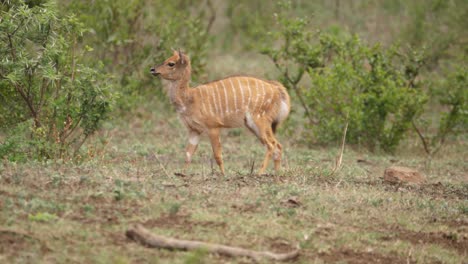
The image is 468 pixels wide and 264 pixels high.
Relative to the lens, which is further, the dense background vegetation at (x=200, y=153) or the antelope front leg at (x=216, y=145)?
the antelope front leg at (x=216, y=145)

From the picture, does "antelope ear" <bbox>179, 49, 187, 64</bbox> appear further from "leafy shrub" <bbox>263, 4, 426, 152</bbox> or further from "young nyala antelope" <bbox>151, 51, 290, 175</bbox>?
"leafy shrub" <bbox>263, 4, 426, 152</bbox>

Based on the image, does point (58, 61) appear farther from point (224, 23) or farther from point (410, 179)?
point (224, 23)

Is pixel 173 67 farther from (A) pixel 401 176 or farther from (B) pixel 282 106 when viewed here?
(A) pixel 401 176

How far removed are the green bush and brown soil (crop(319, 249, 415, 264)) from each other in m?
3.51

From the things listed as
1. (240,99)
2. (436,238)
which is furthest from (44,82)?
(436,238)

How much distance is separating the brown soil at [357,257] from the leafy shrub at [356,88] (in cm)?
565

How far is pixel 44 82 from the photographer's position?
8.86 m

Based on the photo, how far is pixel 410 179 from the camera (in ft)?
28.7

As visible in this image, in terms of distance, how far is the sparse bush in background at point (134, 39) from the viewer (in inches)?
519

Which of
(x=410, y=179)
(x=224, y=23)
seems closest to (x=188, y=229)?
(x=410, y=179)

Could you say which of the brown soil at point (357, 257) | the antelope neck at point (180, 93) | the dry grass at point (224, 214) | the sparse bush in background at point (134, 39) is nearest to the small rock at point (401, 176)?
the dry grass at point (224, 214)

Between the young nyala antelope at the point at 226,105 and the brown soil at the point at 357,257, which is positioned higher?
the young nyala antelope at the point at 226,105

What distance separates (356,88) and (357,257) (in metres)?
6.39

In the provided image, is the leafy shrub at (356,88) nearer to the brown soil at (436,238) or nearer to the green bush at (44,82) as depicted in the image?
the green bush at (44,82)
